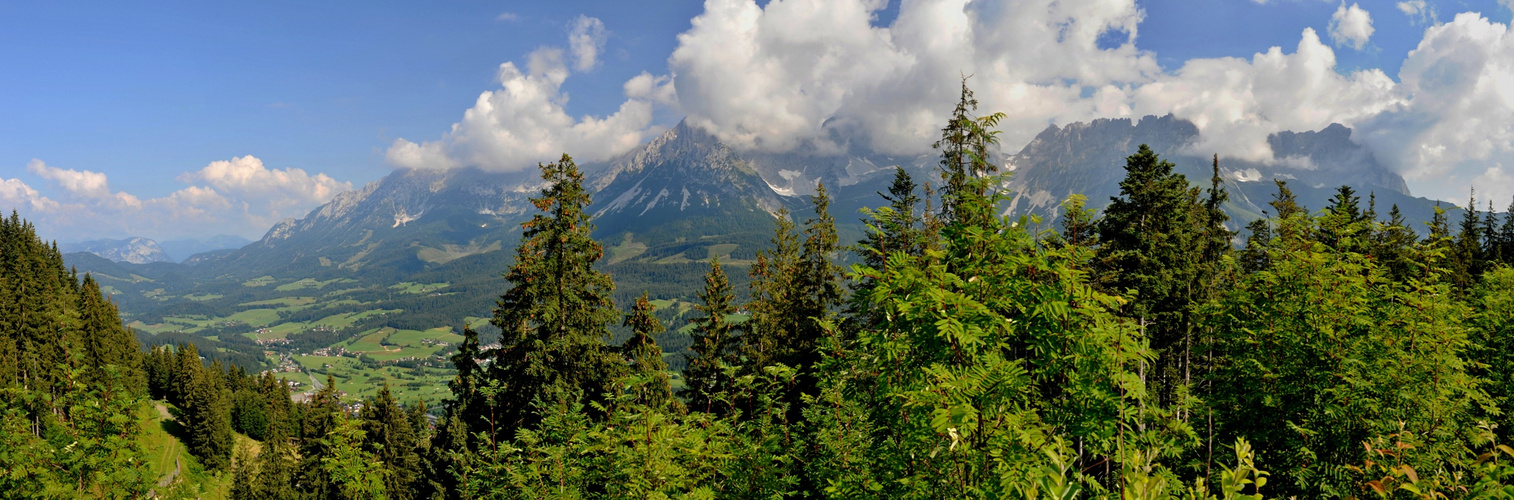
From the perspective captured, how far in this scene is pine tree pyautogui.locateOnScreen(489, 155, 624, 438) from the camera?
71.3 feet

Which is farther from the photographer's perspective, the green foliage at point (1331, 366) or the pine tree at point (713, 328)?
the pine tree at point (713, 328)

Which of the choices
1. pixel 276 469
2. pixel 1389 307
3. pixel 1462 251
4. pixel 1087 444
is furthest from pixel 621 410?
pixel 1462 251

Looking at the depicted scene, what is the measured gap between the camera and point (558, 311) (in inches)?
865

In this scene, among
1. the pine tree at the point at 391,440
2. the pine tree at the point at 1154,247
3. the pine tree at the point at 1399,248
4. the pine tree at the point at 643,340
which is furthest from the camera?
the pine tree at the point at 391,440

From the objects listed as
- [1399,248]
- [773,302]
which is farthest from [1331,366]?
[773,302]

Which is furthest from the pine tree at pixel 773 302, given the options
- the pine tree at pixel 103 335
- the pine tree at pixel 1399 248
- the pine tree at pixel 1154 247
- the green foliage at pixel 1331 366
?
the pine tree at pixel 103 335

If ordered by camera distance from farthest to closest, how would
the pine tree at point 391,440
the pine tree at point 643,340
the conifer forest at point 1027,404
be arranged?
the pine tree at point 391,440
the pine tree at point 643,340
the conifer forest at point 1027,404

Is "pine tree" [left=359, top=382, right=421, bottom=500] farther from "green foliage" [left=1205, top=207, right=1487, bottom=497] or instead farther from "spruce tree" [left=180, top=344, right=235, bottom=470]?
"green foliage" [left=1205, top=207, right=1487, bottom=497]

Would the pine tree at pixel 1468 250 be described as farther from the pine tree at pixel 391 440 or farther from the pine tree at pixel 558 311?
the pine tree at pixel 391 440

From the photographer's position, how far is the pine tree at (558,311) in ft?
71.3

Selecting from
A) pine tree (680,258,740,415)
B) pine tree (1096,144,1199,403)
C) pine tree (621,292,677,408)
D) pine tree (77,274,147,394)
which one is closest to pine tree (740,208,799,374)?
pine tree (680,258,740,415)

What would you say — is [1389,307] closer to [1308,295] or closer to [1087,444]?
[1308,295]

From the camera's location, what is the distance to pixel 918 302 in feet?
18.0

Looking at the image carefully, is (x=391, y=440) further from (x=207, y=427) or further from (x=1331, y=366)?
(x=1331, y=366)
